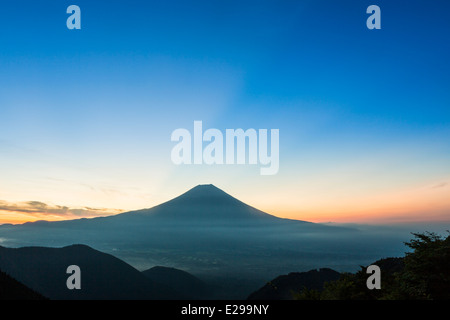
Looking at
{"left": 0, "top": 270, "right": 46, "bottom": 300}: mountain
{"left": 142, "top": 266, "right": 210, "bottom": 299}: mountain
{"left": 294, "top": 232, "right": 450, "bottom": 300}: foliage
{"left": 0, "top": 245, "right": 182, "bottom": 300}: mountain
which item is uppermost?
{"left": 294, "top": 232, "right": 450, "bottom": 300}: foliage

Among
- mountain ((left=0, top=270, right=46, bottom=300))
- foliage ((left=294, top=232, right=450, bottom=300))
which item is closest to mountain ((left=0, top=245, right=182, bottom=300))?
mountain ((left=0, top=270, right=46, bottom=300))

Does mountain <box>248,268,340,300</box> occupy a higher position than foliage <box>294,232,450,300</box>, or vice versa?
foliage <box>294,232,450,300</box>

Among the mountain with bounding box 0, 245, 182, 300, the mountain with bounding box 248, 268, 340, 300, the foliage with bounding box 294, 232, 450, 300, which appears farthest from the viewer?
the mountain with bounding box 0, 245, 182, 300

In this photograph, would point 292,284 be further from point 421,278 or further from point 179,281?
point 179,281

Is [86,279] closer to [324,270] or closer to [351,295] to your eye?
[324,270]

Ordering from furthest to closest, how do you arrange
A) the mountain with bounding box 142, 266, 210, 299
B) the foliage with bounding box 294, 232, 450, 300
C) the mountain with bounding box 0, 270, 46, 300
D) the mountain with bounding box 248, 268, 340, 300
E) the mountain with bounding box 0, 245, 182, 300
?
the mountain with bounding box 142, 266, 210, 299 → the mountain with bounding box 0, 245, 182, 300 → the mountain with bounding box 248, 268, 340, 300 → the mountain with bounding box 0, 270, 46, 300 → the foliage with bounding box 294, 232, 450, 300

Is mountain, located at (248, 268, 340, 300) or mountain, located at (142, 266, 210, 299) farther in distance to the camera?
mountain, located at (142, 266, 210, 299)

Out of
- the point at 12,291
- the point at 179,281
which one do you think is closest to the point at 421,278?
the point at 12,291

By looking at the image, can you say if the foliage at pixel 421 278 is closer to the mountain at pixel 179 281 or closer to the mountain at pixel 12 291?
the mountain at pixel 12 291

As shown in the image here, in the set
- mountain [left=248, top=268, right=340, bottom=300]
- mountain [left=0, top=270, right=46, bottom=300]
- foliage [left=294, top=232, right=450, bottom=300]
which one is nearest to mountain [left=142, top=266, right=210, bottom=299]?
mountain [left=248, top=268, right=340, bottom=300]

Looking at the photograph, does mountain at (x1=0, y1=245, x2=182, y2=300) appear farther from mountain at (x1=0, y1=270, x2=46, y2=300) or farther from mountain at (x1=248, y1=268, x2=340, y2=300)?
mountain at (x1=0, y1=270, x2=46, y2=300)
